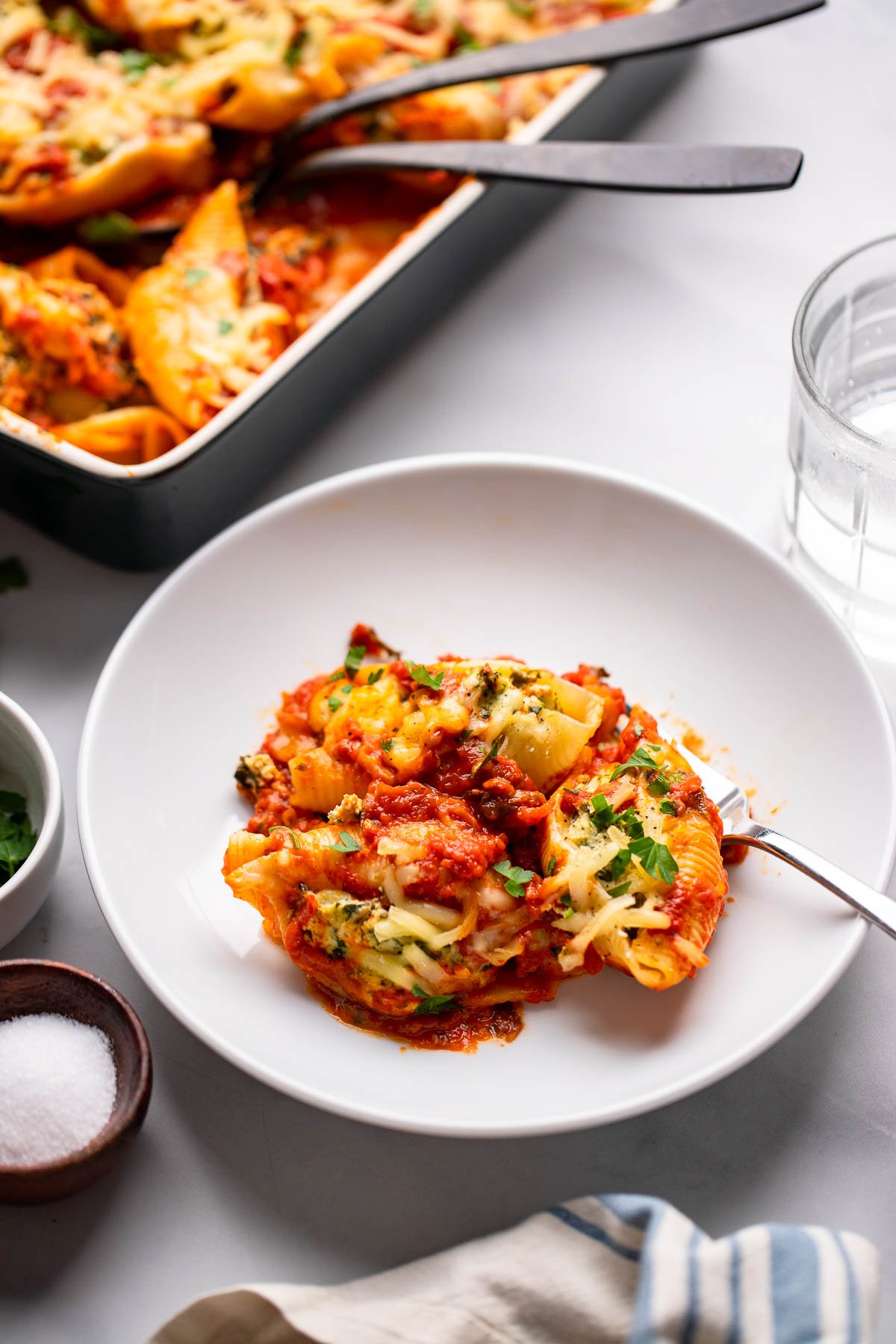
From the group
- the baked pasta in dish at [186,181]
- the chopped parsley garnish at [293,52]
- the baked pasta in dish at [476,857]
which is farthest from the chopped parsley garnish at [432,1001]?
the chopped parsley garnish at [293,52]

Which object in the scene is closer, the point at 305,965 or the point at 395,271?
the point at 305,965

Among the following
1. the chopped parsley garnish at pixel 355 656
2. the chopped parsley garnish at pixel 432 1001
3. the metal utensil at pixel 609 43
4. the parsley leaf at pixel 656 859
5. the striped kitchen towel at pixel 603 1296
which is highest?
the metal utensil at pixel 609 43

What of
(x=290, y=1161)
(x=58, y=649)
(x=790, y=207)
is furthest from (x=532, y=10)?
(x=290, y=1161)

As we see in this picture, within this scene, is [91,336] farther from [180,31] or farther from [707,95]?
[707,95]

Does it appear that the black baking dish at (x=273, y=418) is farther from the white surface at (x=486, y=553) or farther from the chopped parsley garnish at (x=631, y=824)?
the chopped parsley garnish at (x=631, y=824)

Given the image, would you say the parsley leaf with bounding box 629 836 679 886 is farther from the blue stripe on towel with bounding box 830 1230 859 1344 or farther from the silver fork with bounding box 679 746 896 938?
the blue stripe on towel with bounding box 830 1230 859 1344

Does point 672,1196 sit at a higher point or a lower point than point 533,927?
lower
